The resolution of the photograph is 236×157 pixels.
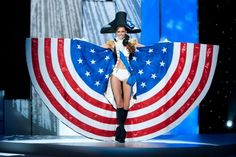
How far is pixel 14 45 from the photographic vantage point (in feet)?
22.8

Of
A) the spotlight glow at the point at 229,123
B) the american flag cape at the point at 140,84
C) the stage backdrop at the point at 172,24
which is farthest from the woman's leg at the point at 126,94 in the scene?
the spotlight glow at the point at 229,123

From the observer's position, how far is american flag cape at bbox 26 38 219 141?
18.0ft

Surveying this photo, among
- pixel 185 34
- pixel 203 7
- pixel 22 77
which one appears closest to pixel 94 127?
pixel 22 77

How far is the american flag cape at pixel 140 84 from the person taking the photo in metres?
5.47

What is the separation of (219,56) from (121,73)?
2.62 meters

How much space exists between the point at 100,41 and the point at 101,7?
1.81 ft

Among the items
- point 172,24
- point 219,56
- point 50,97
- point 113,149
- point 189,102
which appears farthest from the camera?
point 219,56

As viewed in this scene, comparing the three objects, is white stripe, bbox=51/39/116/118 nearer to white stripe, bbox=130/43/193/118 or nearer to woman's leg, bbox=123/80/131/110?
woman's leg, bbox=123/80/131/110

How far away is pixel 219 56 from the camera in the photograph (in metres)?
7.45

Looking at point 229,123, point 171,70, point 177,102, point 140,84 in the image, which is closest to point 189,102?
point 177,102

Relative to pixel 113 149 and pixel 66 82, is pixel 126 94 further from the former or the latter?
pixel 113 149

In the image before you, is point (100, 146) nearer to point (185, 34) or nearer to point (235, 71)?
point (185, 34)

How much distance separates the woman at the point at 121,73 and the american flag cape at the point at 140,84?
128mm

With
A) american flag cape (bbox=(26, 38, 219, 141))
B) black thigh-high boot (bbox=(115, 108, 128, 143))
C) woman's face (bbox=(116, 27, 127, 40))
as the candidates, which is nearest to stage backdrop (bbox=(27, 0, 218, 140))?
american flag cape (bbox=(26, 38, 219, 141))
